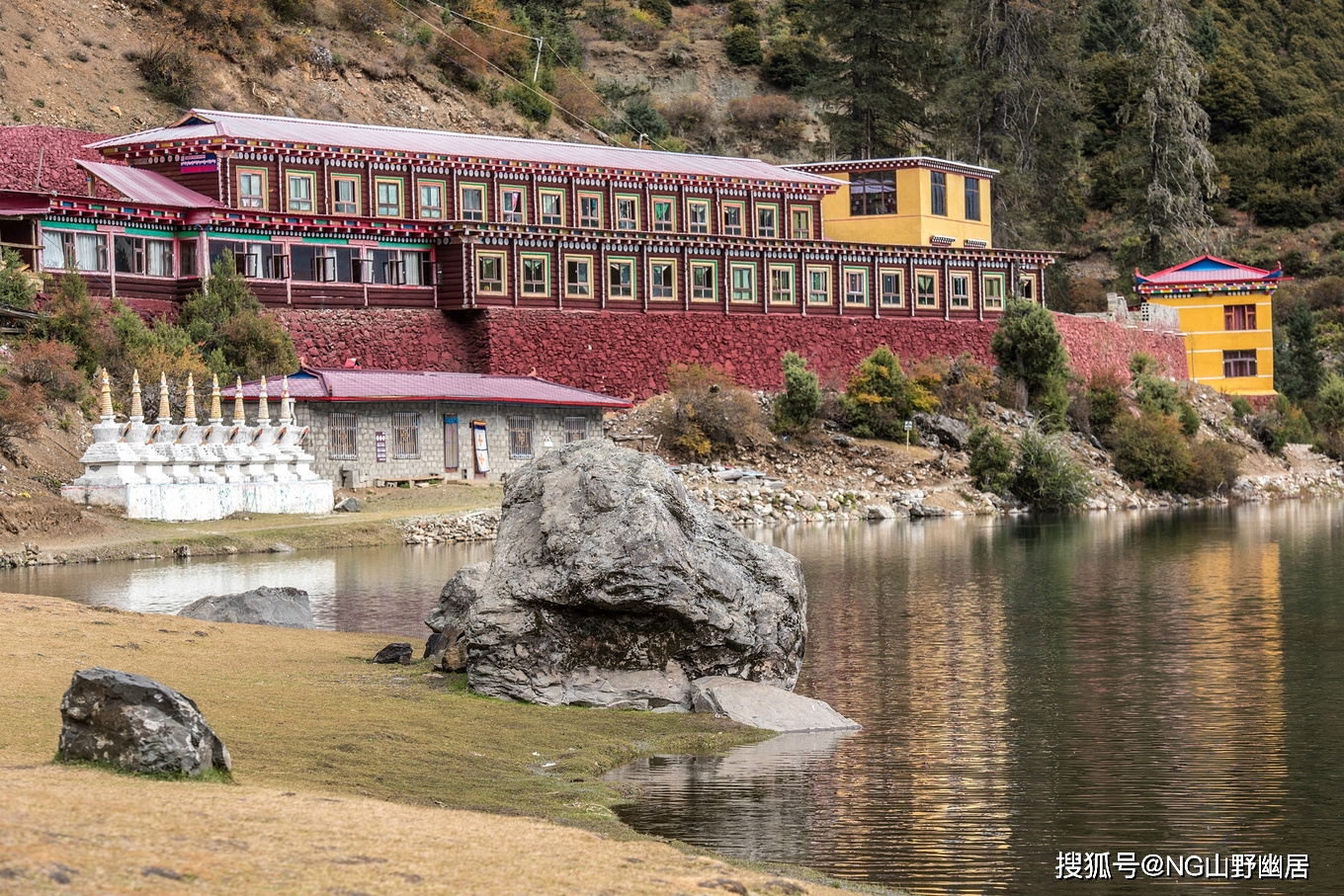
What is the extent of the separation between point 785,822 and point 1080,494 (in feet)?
192

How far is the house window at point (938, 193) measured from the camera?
294ft

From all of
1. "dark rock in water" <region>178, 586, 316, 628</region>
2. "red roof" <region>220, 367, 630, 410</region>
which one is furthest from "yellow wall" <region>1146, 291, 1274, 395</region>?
"dark rock in water" <region>178, 586, 316, 628</region>

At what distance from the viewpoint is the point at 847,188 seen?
91.1 m

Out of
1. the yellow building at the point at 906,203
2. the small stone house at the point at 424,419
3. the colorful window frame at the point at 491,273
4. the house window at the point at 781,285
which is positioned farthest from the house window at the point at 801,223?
the small stone house at the point at 424,419

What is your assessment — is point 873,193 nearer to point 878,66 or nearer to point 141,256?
point 878,66

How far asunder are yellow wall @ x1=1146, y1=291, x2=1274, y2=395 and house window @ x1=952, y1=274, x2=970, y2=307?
14904 mm

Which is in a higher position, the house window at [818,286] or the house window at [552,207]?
the house window at [552,207]

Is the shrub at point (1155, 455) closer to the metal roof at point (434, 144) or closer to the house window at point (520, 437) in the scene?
the metal roof at point (434, 144)

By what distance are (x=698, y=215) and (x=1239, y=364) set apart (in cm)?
3105

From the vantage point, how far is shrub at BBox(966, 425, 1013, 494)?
73875 mm

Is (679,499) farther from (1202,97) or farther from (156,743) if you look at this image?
(1202,97)

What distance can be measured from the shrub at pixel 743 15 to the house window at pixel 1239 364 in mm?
61550

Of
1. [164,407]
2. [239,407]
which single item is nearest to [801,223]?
[239,407]

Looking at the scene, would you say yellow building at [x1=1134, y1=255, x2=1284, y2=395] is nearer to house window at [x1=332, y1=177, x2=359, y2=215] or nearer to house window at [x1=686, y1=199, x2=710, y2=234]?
house window at [x1=686, y1=199, x2=710, y2=234]
